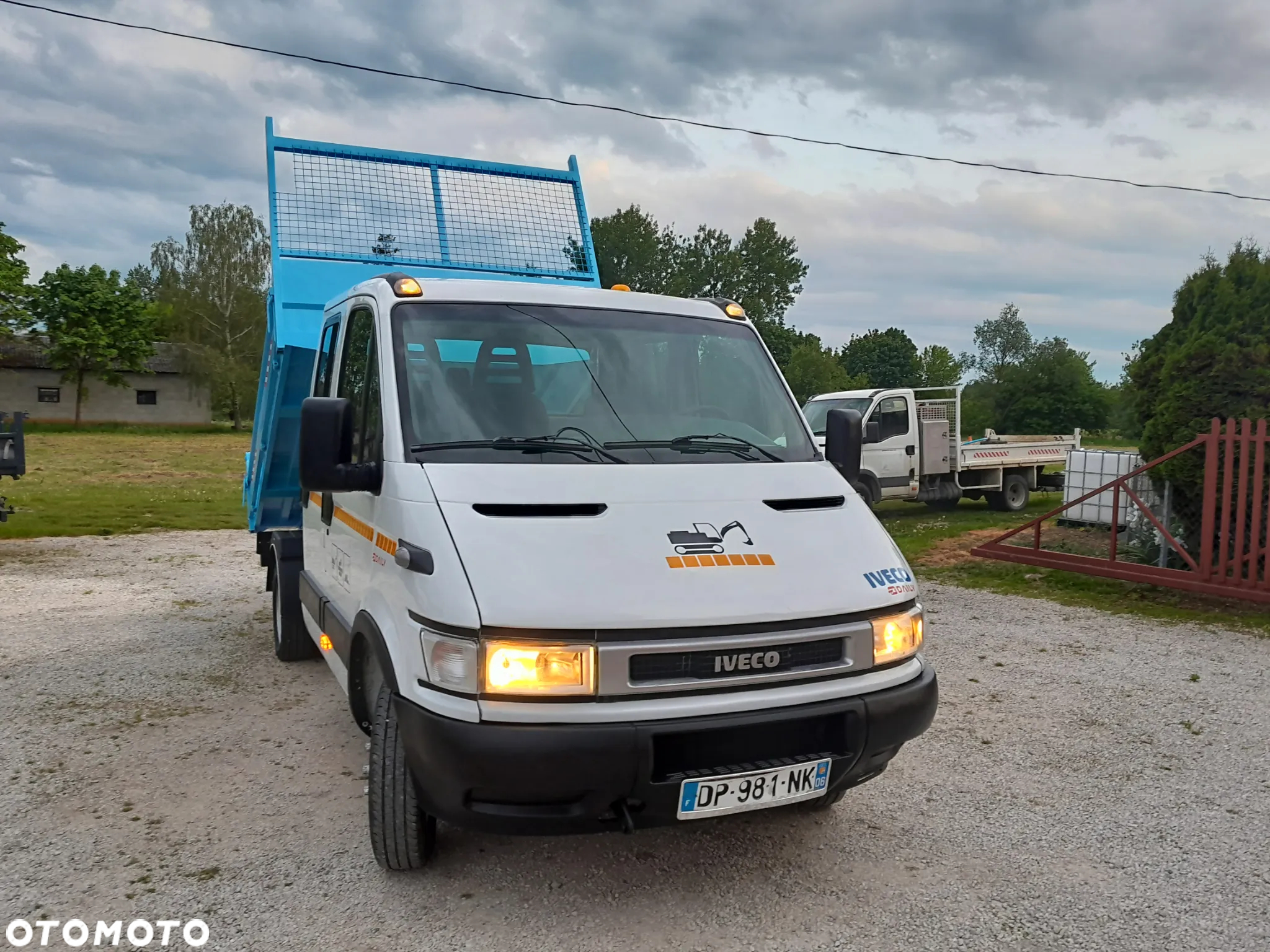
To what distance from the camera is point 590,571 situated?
308cm

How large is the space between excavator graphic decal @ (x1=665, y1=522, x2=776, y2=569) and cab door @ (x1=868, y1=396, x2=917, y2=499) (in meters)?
12.6

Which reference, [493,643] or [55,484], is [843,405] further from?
[55,484]

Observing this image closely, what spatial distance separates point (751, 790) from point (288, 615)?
447 centimetres

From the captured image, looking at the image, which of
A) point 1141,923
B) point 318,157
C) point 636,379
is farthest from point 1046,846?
point 318,157

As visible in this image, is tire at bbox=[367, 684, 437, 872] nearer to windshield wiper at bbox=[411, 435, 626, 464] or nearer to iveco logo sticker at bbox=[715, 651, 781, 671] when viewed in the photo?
windshield wiper at bbox=[411, 435, 626, 464]

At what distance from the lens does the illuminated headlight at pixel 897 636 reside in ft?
11.1

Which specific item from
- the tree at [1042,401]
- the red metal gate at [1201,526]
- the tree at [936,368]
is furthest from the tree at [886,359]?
the red metal gate at [1201,526]

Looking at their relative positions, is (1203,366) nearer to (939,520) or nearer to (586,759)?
(939,520)

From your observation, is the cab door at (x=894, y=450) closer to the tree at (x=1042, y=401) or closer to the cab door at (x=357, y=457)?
the cab door at (x=357, y=457)

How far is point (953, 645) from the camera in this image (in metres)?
7.57

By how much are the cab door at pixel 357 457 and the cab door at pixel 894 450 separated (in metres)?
12.0

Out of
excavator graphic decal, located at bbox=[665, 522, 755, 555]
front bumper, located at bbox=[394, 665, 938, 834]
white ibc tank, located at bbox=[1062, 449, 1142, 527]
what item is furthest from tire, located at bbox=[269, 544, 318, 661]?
white ibc tank, located at bbox=[1062, 449, 1142, 527]
